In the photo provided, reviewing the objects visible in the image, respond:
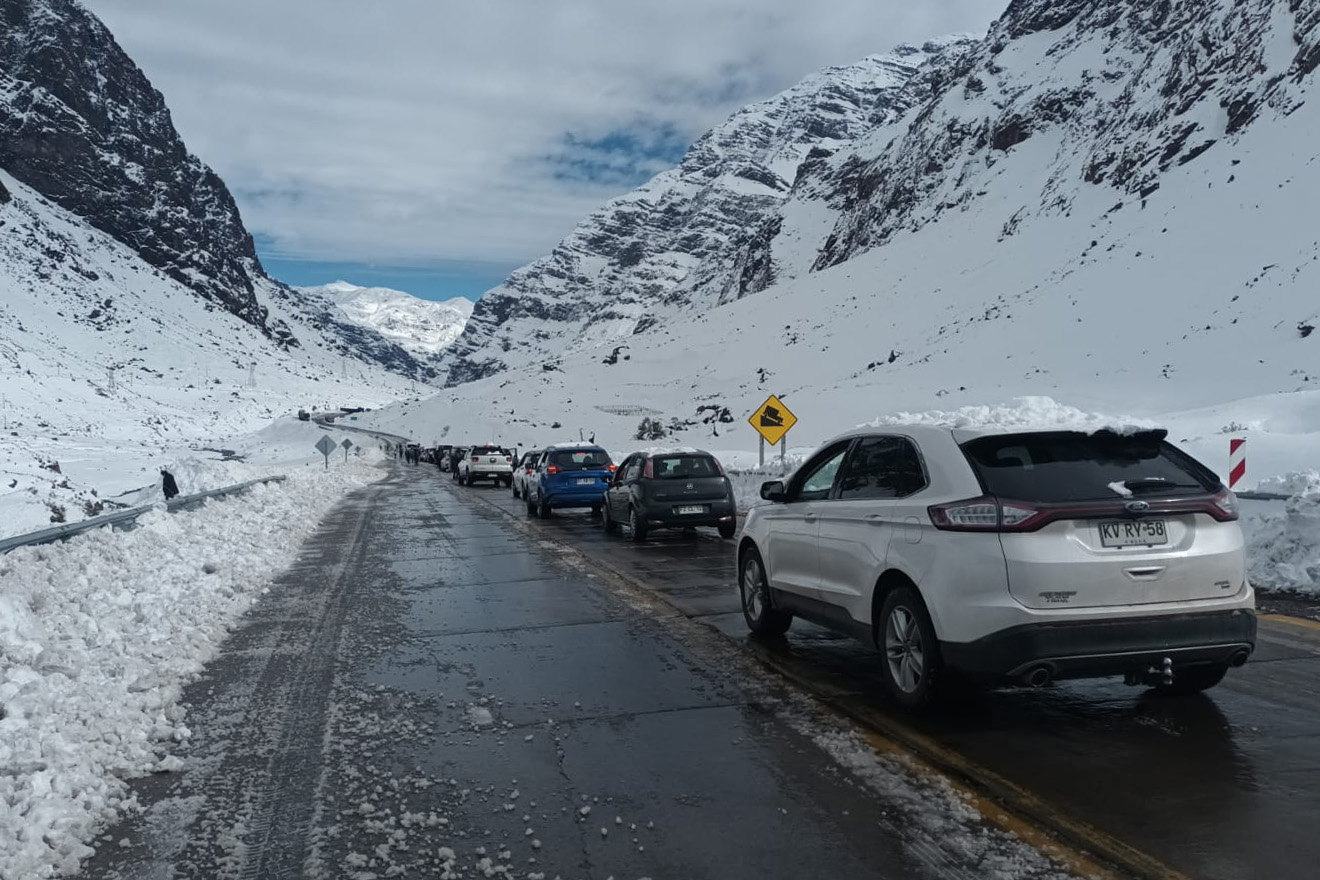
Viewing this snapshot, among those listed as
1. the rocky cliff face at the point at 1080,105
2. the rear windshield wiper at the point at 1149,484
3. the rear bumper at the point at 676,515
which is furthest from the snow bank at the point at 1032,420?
the rocky cliff face at the point at 1080,105

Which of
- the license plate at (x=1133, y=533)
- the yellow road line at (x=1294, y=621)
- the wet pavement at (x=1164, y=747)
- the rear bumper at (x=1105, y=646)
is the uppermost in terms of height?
the license plate at (x=1133, y=533)

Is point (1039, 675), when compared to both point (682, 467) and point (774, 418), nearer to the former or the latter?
point (682, 467)

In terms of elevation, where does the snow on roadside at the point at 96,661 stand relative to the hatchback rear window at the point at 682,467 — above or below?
below

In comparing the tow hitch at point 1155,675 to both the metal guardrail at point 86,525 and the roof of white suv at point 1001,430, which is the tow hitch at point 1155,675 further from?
the metal guardrail at point 86,525

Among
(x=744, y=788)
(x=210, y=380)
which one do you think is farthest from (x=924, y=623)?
(x=210, y=380)

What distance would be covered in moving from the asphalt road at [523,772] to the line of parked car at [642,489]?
6738 millimetres

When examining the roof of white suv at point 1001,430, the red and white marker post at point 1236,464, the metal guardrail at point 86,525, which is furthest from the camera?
the red and white marker post at point 1236,464

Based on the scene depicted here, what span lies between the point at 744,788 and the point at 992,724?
5.65 feet

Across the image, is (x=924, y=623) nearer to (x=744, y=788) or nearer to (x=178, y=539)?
(x=744, y=788)

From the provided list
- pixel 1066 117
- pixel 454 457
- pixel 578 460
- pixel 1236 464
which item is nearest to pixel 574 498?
pixel 578 460

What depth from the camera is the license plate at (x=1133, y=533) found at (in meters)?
5.27

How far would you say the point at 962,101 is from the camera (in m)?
118

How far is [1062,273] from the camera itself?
67.2 metres

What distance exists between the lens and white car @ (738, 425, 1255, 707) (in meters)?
5.20
